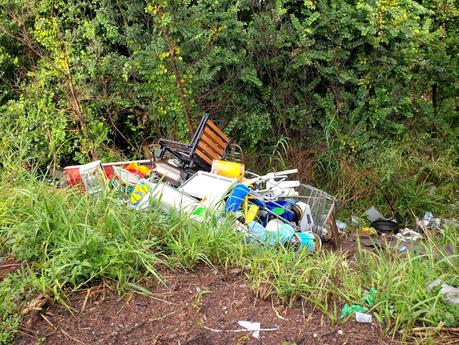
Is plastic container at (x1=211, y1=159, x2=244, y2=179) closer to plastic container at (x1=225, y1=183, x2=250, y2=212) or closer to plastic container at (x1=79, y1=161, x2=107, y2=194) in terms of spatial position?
plastic container at (x1=225, y1=183, x2=250, y2=212)

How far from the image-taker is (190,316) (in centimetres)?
286

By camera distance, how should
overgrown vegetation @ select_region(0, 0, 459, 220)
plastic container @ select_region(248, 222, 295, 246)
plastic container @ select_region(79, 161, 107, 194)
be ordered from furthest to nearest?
1. overgrown vegetation @ select_region(0, 0, 459, 220)
2. plastic container @ select_region(79, 161, 107, 194)
3. plastic container @ select_region(248, 222, 295, 246)

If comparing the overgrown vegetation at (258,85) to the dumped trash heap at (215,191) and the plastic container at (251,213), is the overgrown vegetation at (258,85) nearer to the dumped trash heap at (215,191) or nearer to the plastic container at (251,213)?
the dumped trash heap at (215,191)

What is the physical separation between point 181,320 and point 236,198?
1.57 meters

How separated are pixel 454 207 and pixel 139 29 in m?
4.06

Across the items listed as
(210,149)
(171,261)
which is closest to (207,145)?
(210,149)

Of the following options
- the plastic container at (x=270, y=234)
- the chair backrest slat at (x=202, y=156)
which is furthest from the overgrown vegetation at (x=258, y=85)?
the plastic container at (x=270, y=234)

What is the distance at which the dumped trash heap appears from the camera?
3.99m

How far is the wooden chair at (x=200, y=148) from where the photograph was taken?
16.7ft

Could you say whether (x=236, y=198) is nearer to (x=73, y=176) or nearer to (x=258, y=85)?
(x=73, y=176)

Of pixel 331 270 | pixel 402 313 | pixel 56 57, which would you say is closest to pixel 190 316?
pixel 331 270

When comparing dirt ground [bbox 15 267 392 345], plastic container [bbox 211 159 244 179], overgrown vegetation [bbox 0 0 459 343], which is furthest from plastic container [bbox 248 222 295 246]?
overgrown vegetation [bbox 0 0 459 343]

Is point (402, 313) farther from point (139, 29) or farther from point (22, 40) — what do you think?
point (22, 40)

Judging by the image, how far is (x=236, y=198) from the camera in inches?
168
